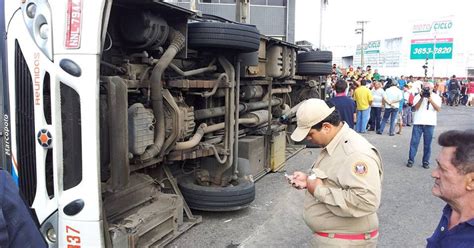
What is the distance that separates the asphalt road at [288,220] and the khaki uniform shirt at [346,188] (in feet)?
6.06


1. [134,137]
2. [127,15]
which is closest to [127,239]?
[134,137]

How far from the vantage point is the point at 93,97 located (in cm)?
285

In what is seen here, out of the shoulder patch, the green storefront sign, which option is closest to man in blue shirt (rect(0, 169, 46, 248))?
the shoulder patch

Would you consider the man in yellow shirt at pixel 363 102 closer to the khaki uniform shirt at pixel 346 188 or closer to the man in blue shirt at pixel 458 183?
the khaki uniform shirt at pixel 346 188

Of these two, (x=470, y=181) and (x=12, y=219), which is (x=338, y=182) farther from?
(x=12, y=219)

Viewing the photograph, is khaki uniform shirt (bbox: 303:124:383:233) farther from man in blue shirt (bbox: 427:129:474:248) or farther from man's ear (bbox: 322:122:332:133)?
man in blue shirt (bbox: 427:129:474:248)

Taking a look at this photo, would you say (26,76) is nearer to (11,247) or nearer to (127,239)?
(127,239)

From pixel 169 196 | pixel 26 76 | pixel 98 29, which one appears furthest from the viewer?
pixel 169 196

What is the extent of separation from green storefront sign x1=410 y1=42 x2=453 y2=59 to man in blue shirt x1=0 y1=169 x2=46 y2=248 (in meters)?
31.8

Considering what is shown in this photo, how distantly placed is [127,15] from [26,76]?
3.67ft

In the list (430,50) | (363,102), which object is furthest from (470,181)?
(430,50)

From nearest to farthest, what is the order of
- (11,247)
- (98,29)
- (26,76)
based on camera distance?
(11,247) < (98,29) < (26,76)

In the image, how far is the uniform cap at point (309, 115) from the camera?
101 inches

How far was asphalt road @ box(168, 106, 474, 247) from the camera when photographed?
4426 millimetres
